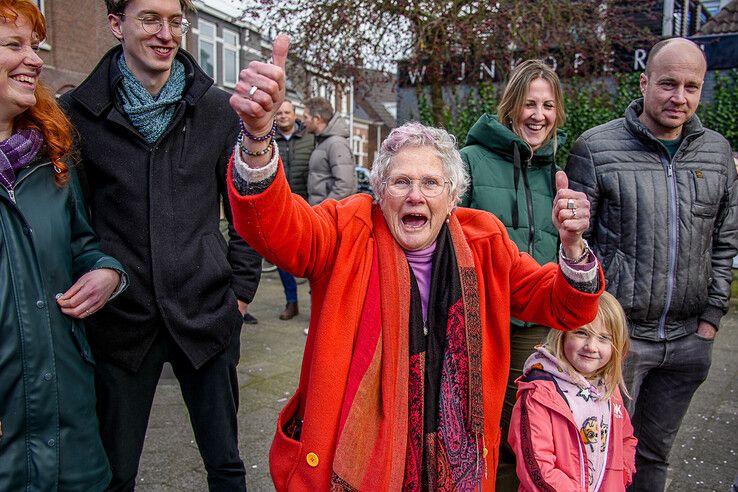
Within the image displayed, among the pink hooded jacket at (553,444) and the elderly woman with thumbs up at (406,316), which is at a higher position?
the elderly woman with thumbs up at (406,316)

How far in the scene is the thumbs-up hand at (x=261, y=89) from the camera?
146 centimetres

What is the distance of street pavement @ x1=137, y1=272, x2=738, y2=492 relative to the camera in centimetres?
335

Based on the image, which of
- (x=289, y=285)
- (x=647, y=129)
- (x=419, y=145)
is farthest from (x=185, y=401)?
(x=289, y=285)

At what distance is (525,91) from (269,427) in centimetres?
256

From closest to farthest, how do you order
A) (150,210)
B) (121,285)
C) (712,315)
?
(121,285) < (150,210) < (712,315)

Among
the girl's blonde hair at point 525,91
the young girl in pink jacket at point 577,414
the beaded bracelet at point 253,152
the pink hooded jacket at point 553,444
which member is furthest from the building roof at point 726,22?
the beaded bracelet at point 253,152

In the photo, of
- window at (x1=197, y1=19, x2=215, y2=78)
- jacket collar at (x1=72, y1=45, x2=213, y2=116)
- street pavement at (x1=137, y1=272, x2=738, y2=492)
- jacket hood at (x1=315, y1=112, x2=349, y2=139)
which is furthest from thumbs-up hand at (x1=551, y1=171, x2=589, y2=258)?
window at (x1=197, y1=19, x2=215, y2=78)

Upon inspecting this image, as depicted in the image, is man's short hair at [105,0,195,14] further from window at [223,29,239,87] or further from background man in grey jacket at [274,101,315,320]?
window at [223,29,239,87]

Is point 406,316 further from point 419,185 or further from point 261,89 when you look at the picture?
point 261,89

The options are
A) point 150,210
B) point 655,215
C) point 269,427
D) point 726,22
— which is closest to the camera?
point 150,210

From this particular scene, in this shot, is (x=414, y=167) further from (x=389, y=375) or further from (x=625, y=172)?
(x=625, y=172)

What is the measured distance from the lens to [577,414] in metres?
2.34

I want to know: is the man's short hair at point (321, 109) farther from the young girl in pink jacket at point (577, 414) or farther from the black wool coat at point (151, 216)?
the young girl in pink jacket at point (577, 414)

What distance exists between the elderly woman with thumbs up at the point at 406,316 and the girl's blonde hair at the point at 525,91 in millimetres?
1005
